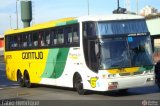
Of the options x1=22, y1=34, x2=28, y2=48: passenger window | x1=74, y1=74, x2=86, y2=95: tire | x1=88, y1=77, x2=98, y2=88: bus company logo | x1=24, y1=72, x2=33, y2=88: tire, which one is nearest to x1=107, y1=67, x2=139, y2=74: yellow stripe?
x1=88, y1=77, x2=98, y2=88: bus company logo

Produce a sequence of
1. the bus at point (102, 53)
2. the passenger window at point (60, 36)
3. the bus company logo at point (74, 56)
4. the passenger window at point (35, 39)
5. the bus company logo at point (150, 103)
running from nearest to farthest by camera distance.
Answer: the bus company logo at point (150, 103), the bus at point (102, 53), the bus company logo at point (74, 56), the passenger window at point (60, 36), the passenger window at point (35, 39)

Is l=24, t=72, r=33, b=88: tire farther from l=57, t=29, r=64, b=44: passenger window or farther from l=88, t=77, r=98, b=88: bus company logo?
l=88, t=77, r=98, b=88: bus company logo

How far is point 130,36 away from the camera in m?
17.5

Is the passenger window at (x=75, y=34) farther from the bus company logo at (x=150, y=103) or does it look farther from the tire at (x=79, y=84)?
the bus company logo at (x=150, y=103)

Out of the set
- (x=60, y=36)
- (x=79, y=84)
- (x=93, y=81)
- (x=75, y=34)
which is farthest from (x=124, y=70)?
(x=60, y=36)

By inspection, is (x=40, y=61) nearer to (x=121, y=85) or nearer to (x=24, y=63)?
(x=24, y=63)

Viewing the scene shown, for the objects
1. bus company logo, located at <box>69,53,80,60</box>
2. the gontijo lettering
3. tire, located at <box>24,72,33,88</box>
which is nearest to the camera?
bus company logo, located at <box>69,53,80,60</box>

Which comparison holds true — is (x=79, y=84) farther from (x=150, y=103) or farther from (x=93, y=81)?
(x=150, y=103)

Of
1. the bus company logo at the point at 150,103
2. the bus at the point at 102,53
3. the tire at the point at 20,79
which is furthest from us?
the tire at the point at 20,79

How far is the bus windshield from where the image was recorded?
17.0 metres

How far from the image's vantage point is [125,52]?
17172mm

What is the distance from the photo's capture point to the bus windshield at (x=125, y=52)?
1696cm

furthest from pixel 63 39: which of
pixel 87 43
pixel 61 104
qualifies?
pixel 61 104

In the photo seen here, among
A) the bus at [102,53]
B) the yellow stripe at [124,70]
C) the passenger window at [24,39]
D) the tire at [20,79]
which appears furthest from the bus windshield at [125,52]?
the tire at [20,79]
